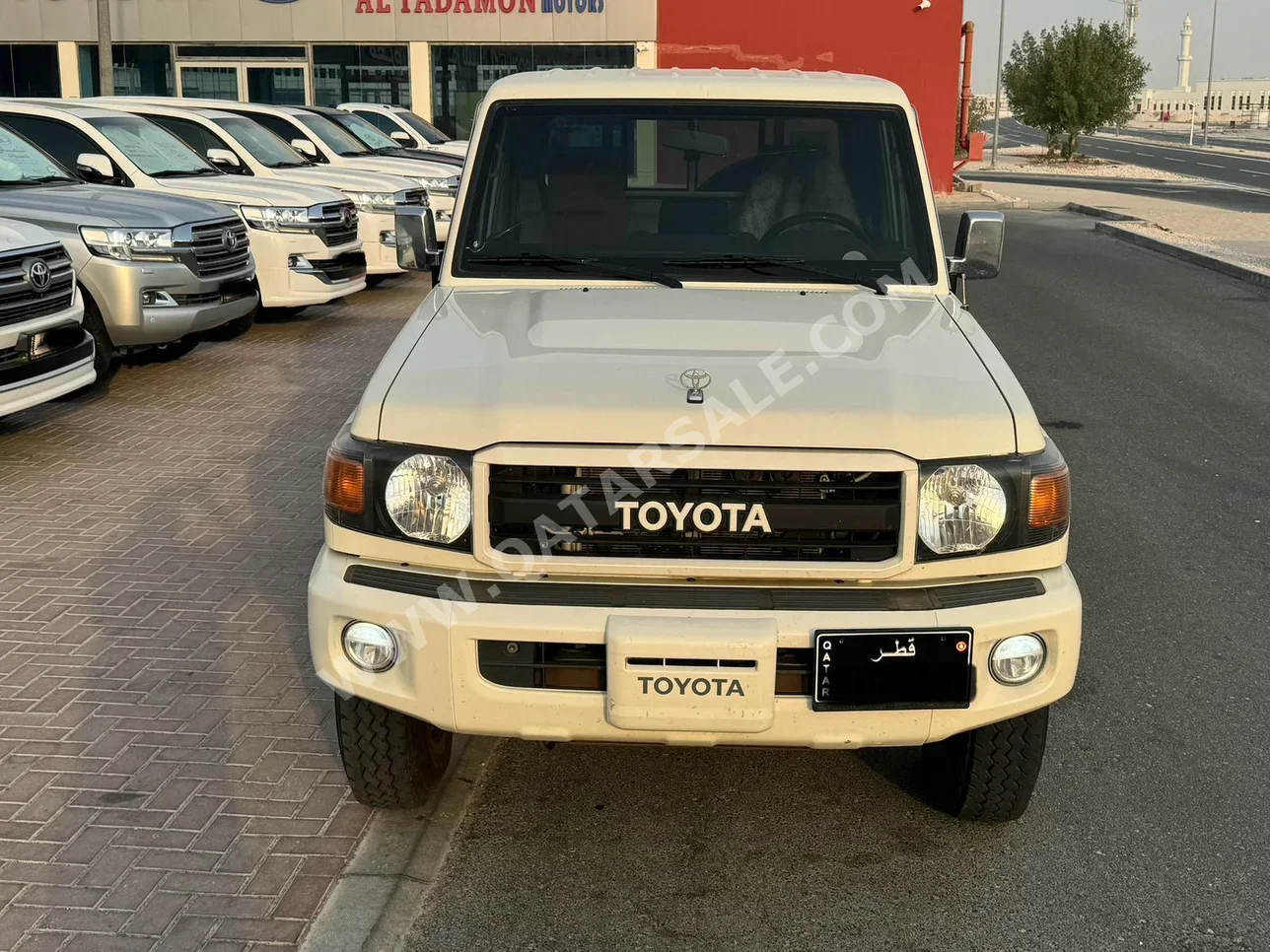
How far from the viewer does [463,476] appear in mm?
3504

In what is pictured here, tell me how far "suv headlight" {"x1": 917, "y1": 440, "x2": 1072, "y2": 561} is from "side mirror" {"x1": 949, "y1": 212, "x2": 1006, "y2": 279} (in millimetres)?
1683

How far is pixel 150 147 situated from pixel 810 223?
10.3 m

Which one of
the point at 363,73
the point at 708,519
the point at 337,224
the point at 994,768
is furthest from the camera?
the point at 363,73

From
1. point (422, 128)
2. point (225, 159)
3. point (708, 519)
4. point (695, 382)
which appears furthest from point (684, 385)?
point (422, 128)

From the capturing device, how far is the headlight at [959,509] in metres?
3.50

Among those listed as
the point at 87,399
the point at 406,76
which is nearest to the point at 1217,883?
the point at 87,399

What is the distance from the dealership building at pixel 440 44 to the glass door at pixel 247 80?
3 cm

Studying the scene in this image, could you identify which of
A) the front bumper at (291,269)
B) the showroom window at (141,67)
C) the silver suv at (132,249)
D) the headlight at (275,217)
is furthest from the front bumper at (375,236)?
the showroom window at (141,67)

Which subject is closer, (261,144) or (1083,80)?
(261,144)

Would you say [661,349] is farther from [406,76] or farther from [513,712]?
[406,76]

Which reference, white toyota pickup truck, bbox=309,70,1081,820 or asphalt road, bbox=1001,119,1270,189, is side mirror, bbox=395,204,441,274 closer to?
white toyota pickup truck, bbox=309,70,1081,820

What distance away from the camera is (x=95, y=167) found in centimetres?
1190

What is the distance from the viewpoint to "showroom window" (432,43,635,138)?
32.3 meters

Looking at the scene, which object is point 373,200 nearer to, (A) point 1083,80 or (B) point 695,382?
(B) point 695,382
